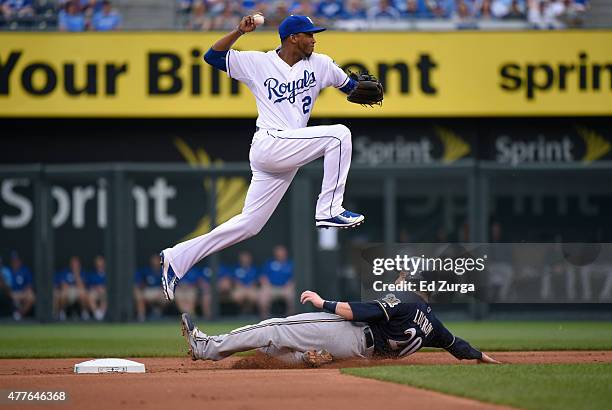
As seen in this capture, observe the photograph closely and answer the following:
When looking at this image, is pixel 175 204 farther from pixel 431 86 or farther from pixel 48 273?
pixel 431 86

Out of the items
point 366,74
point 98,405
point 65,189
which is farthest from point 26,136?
point 98,405

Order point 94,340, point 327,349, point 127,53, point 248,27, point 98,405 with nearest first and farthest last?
point 98,405 → point 248,27 → point 327,349 → point 94,340 → point 127,53

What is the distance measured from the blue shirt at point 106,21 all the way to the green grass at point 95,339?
14.0 feet

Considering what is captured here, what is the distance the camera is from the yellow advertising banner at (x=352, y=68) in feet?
55.7

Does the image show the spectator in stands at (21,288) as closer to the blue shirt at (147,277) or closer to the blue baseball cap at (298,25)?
the blue shirt at (147,277)

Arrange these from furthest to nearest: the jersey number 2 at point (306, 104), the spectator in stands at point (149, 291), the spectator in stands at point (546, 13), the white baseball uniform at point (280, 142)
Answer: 1. the spectator in stands at point (546, 13)
2. the spectator in stands at point (149, 291)
3. the jersey number 2 at point (306, 104)
4. the white baseball uniform at point (280, 142)

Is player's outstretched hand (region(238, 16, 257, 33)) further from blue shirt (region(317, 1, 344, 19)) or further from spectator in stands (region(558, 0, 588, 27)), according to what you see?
spectator in stands (region(558, 0, 588, 27))

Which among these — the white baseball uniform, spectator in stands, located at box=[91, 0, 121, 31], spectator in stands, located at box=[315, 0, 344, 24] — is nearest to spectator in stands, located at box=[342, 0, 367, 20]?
spectator in stands, located at box=[315, 0, 344, 24]

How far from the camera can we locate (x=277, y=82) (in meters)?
8.72

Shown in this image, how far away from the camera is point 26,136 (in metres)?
17.6

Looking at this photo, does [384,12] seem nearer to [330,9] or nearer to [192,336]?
[330,9]

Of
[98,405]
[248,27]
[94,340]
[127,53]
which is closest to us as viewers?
[98,405]

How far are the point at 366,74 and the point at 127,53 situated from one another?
341 inches

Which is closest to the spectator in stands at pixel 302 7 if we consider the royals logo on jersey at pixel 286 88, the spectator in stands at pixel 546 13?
the spectator in stands at pixel 546 13
